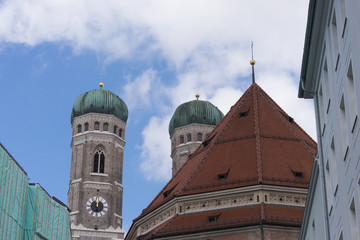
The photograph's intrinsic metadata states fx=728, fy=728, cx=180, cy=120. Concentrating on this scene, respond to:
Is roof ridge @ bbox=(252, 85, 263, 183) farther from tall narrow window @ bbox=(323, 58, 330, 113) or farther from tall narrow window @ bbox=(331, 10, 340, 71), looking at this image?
tall narrow window @ bbox=(331, 10, 340, 71)

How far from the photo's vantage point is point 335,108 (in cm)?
1350

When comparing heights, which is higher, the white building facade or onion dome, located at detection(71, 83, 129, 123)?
onion dome, located at detection(71, 83, 129, 123)

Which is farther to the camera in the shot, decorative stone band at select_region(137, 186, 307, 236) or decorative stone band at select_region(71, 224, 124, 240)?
decorative stone band at select_region(71, 224, 124, 240)

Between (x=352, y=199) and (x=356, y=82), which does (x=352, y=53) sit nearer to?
(x=356, y=82)

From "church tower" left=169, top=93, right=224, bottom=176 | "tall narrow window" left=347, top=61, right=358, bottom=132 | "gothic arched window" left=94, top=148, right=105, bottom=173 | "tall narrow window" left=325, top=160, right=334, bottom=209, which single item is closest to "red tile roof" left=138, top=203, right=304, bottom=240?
"tall narrow window" left=325, top=160, right=334, bottom=209

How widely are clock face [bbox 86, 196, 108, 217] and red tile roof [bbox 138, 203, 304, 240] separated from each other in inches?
1352

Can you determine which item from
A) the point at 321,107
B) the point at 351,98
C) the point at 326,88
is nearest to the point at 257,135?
the point at 321,107

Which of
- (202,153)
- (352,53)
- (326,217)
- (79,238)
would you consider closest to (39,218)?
(202,153)

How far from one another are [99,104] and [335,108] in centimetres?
5713

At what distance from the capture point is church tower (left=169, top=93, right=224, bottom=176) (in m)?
65.9

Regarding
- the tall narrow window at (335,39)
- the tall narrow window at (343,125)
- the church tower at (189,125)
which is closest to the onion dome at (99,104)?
the church tower at (189,125)

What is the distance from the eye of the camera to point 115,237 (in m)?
63.3

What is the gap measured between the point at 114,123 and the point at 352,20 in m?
58.7

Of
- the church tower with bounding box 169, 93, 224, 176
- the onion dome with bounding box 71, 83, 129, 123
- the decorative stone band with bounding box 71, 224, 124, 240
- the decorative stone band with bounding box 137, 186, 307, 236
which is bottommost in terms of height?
the decorative stone band with bounding box 137, 186, 307, 236
